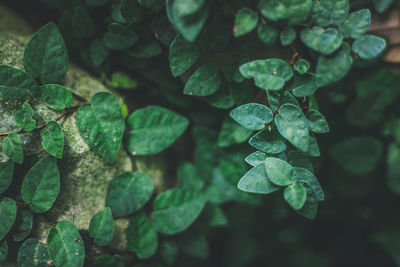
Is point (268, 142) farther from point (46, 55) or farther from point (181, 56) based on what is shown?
point (46, 55)

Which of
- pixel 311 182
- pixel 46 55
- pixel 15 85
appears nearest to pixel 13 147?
pixel 15 85

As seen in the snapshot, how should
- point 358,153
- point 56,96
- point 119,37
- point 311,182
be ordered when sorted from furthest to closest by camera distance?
point 358,153 → point 119,37 → point 56,96 → point 311,182

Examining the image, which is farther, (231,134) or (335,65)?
(231,134)

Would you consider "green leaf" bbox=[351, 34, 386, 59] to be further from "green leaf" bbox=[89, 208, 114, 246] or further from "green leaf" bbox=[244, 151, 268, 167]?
"green leaf" bbox=[89, 208, 114, 246]

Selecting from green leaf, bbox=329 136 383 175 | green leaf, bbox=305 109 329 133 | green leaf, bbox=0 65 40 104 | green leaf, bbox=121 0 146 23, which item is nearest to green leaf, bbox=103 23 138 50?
green leaf, bbox=121 0 146 23

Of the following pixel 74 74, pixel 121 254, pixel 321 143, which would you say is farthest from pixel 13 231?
pixel 321 143

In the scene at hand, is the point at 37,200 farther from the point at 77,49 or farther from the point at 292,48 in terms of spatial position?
the point at 292,48
